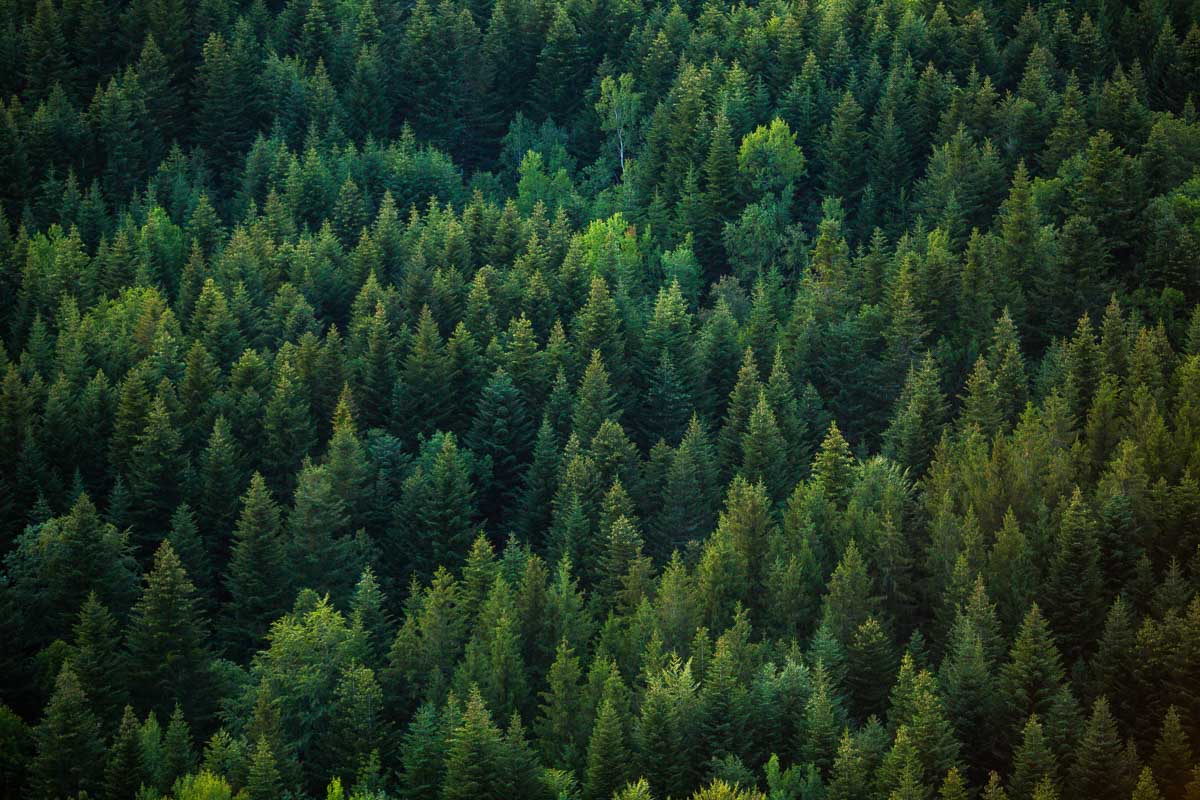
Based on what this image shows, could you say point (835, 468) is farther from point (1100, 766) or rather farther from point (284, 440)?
point (284, 440)

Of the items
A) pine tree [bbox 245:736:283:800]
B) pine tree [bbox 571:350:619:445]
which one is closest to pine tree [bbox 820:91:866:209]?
pine tree [bbox 571:350:619:445]

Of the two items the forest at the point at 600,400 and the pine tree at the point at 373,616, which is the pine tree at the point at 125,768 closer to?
the forest at the point at 600,400

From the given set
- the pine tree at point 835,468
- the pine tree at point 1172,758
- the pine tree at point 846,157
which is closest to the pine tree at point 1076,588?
the pine tree at point 1172,758

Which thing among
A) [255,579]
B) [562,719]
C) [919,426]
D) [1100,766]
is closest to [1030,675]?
[1100,766]

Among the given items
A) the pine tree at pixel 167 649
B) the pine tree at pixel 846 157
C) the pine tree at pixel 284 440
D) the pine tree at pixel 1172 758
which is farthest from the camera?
the pine tree at pixel 846 157

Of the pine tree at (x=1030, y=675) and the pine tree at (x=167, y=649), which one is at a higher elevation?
the pine tree at (x=1030, y=675)

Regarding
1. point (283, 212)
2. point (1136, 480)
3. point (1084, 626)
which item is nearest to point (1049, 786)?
point (1084, 626)

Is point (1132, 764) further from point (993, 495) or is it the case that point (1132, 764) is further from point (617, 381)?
point (617, 381)

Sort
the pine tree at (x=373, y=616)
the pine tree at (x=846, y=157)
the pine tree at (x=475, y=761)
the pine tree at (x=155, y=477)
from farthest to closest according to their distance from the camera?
the pine tree at (x=846, y=157) < the pine tree at (x=155, y=477) < the pine tree at (x=373, y=616) < the pine tree at (x=475, y=761)

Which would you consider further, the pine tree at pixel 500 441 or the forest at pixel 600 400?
the pine tree at pixel 500 441

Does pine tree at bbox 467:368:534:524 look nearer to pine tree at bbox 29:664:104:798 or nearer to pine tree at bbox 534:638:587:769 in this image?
pine tree at bbox 534:638:587:769
